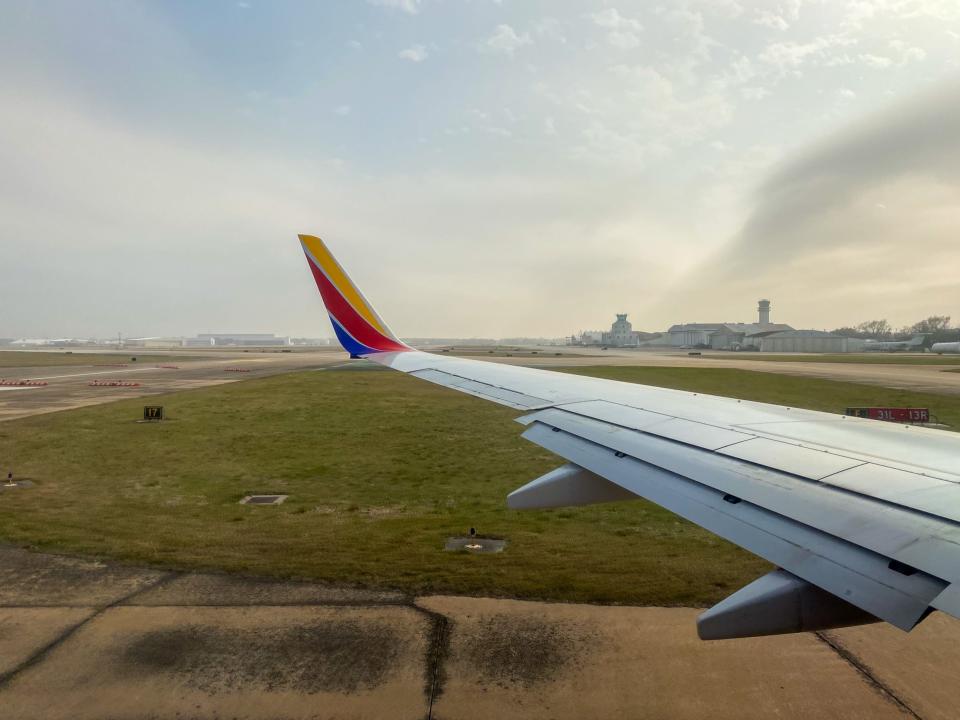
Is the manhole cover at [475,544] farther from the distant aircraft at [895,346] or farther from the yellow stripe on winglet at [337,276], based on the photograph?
the distant aircraft at [895,346]

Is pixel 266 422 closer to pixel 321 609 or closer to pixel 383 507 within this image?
pixel 383 507

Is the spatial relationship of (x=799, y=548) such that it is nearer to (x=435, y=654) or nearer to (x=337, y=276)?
(x=435, y=654)

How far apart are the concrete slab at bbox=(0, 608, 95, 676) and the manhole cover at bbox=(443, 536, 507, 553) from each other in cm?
384

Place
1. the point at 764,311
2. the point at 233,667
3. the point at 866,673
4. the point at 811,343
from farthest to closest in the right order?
1. the point at 764,311
2. the point at 811,343
3. the point at 233,667
4. the point at 866,673

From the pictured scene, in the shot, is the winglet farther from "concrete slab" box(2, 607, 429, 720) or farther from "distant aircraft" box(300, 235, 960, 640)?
"concrete slab" box(2, 607, 429, 720)

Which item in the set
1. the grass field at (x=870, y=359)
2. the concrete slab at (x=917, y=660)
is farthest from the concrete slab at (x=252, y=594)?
the grass field at (x=870, y=359)

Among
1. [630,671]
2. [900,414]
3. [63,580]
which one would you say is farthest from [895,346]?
[63,580]

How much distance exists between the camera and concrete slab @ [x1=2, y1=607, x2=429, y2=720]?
11.6 feet

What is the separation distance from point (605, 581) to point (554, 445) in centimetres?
247

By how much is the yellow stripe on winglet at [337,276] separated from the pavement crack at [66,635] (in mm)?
4657

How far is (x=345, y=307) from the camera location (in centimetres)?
849

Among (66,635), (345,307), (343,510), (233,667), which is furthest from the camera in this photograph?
(345,307)

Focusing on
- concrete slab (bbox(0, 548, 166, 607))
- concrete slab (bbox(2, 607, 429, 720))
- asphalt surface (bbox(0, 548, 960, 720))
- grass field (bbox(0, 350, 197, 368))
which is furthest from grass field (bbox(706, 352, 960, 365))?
grass field (bbox(0, 350, 197, 368))

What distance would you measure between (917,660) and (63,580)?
8283mm
